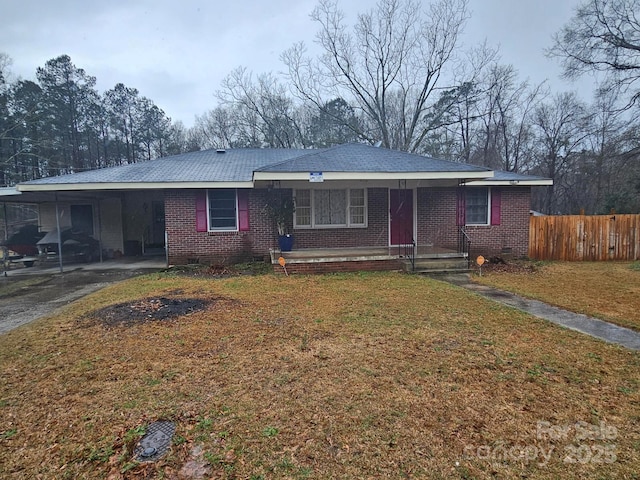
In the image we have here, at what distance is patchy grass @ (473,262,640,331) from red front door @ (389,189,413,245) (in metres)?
2.70

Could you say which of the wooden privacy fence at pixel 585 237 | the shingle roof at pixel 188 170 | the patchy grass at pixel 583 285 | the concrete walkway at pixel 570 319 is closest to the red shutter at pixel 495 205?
the wooden privacy fence at pixel 585 237

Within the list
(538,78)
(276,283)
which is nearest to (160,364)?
(276,283)

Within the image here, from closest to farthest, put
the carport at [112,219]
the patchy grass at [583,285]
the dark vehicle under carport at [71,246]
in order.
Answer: the patchy grass at [583,285] < the dark vehicle under carport at [71,246] < the carport at [112,219]

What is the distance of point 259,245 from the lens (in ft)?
34.1

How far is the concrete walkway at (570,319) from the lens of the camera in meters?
4.18

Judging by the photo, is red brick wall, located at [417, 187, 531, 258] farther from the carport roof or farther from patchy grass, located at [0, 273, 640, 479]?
patchy grass, located at [0, 273, 640, 479]

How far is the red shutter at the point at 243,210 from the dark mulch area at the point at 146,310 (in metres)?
4.34

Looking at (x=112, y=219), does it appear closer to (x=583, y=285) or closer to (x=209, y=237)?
(x=209, y=237)

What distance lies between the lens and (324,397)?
2.81m

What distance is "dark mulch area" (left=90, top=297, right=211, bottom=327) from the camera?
5039 mm

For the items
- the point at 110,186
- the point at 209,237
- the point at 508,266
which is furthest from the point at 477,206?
the point at 110,186

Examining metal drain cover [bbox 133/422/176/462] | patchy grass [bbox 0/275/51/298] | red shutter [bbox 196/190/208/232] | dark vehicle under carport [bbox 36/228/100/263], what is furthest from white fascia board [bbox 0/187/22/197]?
metal drain cover [bbox 133/422/176/462]

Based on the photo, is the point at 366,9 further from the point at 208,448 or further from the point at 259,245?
the point at 208,448

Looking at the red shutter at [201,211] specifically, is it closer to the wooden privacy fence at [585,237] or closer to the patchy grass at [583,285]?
the patchy grass at [583,285]
